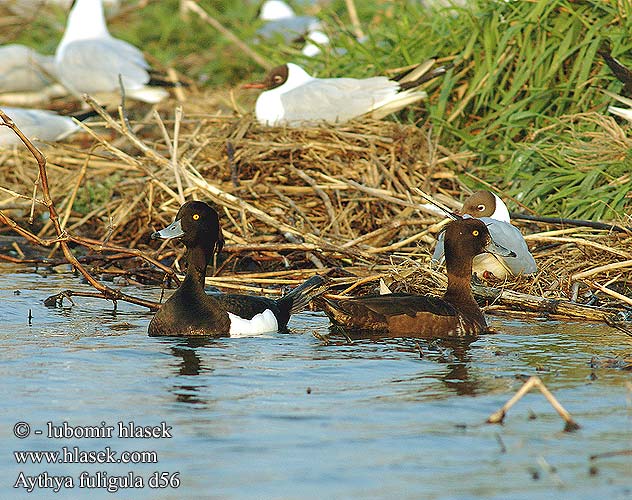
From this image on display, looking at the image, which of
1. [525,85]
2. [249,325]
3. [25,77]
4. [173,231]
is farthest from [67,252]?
[25,77]

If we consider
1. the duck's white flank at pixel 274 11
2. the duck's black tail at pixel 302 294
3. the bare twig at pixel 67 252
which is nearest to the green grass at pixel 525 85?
the duck's black tail at pixel 302 294

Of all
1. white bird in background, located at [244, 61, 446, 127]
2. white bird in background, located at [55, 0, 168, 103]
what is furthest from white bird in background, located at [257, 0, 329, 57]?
white bird in background, located at [244, 61, 446, 127]

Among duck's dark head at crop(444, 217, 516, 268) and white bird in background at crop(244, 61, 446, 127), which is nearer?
duck's dark head at crop(444, 217, 516, 268)

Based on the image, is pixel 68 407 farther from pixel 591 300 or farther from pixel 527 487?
pixel 591 300

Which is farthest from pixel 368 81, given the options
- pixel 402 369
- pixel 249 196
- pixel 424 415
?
pixel 424 415

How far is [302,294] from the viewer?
678cm

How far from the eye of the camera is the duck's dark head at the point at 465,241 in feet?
21.5

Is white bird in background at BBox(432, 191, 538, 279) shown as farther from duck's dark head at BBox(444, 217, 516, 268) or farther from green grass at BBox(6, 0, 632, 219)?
green grass at BBox(6, 0, 632, 219)

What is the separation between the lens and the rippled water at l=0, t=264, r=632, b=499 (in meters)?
3.77

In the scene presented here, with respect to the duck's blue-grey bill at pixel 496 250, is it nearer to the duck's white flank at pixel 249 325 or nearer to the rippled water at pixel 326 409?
the rippled water at pixel 326 409

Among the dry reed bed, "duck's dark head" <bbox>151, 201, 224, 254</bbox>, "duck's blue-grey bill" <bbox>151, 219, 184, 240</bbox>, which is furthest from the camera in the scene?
the dry reed bed

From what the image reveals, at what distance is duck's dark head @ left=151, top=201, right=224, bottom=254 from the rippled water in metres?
0.56

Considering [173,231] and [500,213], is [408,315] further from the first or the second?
[500,213]

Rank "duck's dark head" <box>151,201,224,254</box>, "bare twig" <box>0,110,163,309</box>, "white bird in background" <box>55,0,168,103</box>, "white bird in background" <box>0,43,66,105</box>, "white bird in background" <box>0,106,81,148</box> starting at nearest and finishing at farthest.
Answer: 1. "bare twig" <box>0,110,163,309</box>
2. "duck's dark head" <box>151,201,224,254</box>
3. "white bird in background" <box>0,106,81,148</box>
4. "white bird in background" <box>55,0,168,103</box>
5. "white bird in background" <box>0,43,66,105</box>
